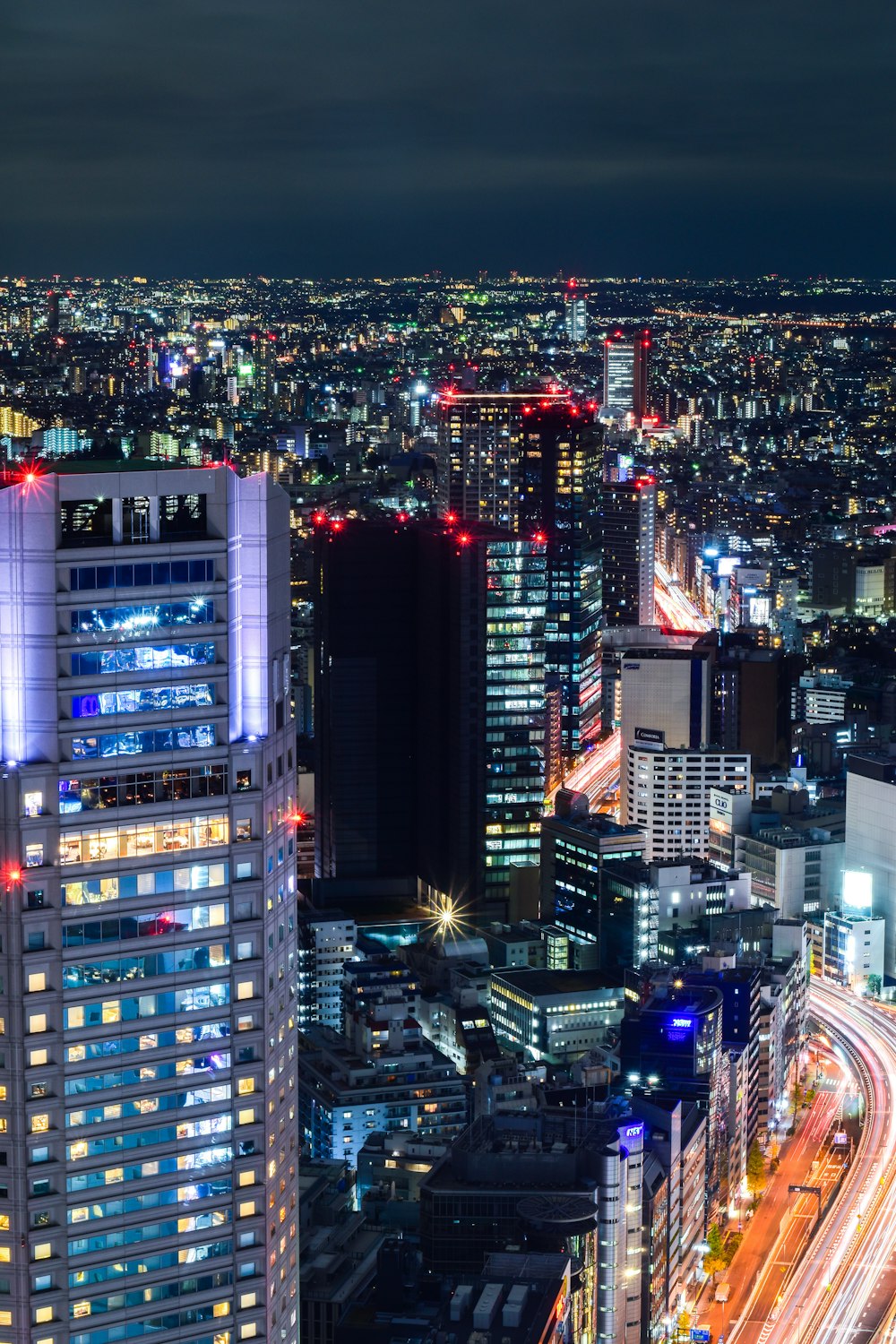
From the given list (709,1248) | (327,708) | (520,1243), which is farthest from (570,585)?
(520,1243)

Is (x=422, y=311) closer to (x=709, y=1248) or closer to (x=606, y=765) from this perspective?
(x=606, y=765)

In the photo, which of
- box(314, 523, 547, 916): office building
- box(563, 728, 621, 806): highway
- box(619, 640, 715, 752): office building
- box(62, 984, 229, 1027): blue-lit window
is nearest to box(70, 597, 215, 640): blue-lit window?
box(62, 984, 229, 1027): blue-lit window

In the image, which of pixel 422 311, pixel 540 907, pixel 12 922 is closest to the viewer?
pixel 12 922

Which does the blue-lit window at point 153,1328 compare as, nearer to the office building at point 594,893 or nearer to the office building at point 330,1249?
the office building at point 330,1249

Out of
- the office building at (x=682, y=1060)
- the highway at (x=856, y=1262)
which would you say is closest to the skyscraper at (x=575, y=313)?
the highway at (x=856, y=1262)

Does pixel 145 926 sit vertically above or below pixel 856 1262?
above

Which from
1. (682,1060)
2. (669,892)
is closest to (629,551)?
(669,892)

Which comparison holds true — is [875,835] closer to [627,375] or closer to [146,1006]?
[146,1006]
